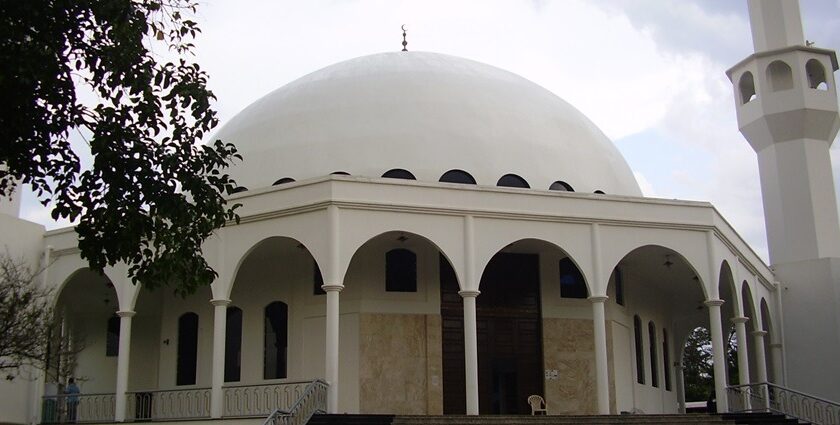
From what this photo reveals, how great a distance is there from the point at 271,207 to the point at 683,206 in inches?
331

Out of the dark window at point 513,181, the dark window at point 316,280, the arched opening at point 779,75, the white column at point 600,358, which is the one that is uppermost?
the arched opening at point 779,75

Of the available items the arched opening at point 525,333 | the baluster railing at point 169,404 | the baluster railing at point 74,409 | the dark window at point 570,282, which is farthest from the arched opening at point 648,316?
the baluster railing at point 74,409

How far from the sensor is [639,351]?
23562mm

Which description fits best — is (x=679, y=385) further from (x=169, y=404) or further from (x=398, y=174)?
(x=169, y=404)

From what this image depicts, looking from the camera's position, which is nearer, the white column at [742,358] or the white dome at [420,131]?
the white column at [742,358]

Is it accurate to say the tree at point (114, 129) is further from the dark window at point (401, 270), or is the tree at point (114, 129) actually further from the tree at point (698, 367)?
the tree at point (698, 367)

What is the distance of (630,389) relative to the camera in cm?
2248

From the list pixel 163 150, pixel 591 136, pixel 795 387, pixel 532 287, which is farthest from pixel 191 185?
pixel 795 387

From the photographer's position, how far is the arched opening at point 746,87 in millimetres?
26953

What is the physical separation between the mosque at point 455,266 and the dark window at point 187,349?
47 mm

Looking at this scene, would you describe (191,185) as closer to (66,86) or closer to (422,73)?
(66,86)

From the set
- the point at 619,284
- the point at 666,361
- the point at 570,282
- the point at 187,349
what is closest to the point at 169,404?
the point at 187,349

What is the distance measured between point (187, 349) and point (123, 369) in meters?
2.69

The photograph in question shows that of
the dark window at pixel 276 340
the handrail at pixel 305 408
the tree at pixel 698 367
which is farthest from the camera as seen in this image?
the tree at pixel 698 367
